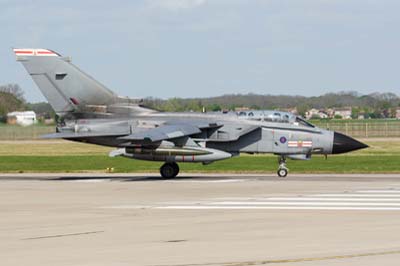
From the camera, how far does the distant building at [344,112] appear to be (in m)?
114

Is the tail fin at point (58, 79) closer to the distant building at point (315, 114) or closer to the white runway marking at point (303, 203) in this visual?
the white runway marking at point (303, 203)

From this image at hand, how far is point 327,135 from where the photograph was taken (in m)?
32.9

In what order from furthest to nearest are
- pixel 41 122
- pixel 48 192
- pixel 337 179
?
pixel 41 122
pixel 337 179
pixel 48 192

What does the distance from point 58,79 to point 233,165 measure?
10529 millimetres

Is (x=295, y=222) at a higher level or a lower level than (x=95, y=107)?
lower

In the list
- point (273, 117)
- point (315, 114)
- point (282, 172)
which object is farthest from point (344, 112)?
point (282, 172)

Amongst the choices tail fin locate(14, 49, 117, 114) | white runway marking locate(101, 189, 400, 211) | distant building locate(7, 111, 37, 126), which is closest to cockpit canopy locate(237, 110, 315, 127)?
tail fin locate(14, 49, 117, 114)

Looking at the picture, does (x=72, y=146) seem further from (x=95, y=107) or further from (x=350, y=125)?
(x=95, y=107)

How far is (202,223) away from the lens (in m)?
17.7

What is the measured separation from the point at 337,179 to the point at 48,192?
10.1m

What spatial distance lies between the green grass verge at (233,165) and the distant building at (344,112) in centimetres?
6848

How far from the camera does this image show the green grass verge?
37.5 m

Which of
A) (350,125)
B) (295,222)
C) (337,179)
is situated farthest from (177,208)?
(350,125)

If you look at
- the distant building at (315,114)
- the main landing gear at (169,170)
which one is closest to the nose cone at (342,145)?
the main landing gear at (169,170)
